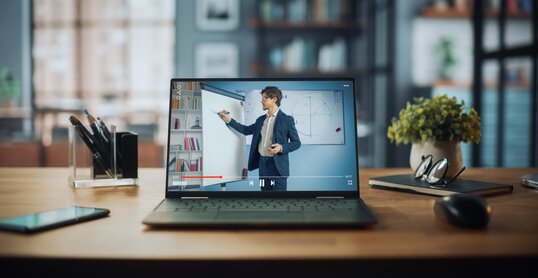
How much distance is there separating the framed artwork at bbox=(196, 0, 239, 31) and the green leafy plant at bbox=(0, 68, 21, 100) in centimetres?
225

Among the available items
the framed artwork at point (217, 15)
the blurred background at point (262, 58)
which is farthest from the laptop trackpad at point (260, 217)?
the framed artwork at point (217, 15)

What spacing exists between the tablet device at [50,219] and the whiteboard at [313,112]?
349mm

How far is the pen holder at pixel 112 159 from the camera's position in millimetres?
1221

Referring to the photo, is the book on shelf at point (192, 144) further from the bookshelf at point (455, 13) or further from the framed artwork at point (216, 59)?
the framed artwork at point (216, 59)

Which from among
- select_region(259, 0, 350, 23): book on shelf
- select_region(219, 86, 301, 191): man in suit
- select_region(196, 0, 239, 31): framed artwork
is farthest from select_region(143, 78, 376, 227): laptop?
select_region(196, 0, 239, 31): framed artwork

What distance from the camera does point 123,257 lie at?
65 cm

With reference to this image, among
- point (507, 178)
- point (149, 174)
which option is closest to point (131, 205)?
point (149, 174)

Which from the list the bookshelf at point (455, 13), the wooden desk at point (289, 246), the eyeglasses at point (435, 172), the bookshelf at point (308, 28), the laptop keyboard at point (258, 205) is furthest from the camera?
the bookshelf at point (308, 28)

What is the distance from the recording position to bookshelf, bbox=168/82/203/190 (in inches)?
39.6

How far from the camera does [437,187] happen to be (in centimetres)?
108

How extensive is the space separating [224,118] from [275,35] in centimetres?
471

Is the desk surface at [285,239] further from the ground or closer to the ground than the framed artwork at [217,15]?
closer to the ground

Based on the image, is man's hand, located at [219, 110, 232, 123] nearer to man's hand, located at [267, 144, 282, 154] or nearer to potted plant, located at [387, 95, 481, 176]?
man's hand, located at [267, 144, 282, 154]

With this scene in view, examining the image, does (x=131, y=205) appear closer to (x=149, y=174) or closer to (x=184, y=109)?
(x=184, y=109)
